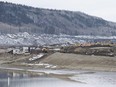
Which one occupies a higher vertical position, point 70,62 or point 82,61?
point 82,61

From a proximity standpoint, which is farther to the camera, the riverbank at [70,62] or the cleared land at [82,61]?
the riverbank at [70,62]

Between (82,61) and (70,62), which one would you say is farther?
(70,62)

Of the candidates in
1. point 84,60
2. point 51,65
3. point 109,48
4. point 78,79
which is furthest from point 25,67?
point 78,79

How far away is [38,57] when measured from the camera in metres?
120

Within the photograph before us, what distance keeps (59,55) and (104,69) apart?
2435 centimetres

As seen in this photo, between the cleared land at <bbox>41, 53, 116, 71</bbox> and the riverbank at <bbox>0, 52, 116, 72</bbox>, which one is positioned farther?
the riverbank at <bbox>0, 52, 116, 72</bbox>

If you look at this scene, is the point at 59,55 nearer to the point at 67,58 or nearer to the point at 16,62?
the point at 67,58

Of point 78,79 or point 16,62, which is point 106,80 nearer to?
point 78,79

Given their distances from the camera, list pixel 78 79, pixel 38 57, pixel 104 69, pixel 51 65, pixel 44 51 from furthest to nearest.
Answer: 1. pixel 44 51
2. pixel 38 57
3. pixel 51 65
4. pixel 104 69
5. pixel 78 79

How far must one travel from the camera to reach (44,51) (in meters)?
133

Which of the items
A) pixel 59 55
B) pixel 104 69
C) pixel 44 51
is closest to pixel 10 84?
pixel 104 69

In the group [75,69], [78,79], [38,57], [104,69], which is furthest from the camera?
[38,57]

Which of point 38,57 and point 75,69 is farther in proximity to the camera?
point 38,57

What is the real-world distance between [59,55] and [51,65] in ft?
23.0
